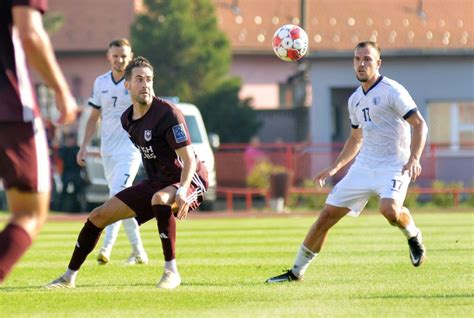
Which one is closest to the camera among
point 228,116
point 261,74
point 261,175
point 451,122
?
point 261,175

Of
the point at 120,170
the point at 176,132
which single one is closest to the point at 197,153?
the point at 120,170

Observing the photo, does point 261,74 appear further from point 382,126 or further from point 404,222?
point 404,222

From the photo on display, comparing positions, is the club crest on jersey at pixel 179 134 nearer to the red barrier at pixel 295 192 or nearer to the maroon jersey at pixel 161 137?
the maroon jersey at pixel 161 137

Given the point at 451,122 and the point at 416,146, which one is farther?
the point at 451,122

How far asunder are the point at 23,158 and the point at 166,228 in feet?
12.2

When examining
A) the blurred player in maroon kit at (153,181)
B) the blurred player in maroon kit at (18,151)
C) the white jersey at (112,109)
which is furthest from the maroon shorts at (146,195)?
the blurred player in maroon kit at (18,151)

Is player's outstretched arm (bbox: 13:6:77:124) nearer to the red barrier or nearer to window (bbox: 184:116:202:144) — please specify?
window (bbox: 184:116:202:144)

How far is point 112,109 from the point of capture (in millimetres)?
13133

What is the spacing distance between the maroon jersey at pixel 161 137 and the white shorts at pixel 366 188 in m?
1.21

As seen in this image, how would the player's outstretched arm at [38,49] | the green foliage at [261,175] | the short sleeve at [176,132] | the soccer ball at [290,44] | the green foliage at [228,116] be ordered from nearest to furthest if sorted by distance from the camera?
the player's outstretched arm at [38,49]
the short sleeve at [176,132]
the soccer ball at [290,44]
the green foliage at [261,175]
the green foliage at [228,116]

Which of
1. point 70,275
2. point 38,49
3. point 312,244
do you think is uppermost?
point 38,49

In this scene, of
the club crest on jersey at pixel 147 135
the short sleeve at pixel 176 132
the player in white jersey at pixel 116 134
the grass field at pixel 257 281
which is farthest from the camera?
the player in white jersey at pixel 116 134

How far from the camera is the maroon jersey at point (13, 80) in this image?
6629 mm

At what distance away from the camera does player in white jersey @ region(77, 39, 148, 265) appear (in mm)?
12812
